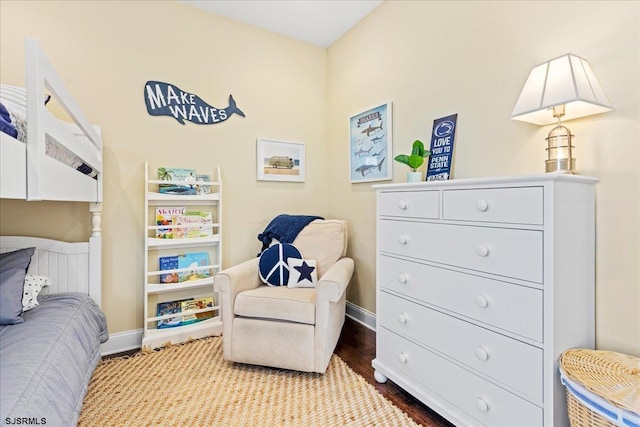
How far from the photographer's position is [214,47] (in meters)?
2.71

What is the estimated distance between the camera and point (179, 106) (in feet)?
8.41

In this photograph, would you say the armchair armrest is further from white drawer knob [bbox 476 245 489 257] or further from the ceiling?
the ceiling

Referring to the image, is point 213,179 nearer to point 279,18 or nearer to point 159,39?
point 159,39

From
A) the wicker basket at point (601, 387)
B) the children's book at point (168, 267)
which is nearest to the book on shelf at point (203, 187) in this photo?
the children's book at point (168, 267)

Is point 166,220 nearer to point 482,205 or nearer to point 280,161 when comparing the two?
point 280,161

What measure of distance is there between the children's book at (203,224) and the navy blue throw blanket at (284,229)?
0.42 m

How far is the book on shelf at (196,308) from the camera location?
2514mm

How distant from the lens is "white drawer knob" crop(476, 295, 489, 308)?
4.32 feet

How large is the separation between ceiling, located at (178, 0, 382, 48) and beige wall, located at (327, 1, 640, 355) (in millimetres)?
129

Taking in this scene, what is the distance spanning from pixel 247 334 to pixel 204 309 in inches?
30.2

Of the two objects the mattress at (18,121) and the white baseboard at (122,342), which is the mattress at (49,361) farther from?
the mattress at (18,121)

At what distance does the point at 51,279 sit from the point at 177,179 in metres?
1.05

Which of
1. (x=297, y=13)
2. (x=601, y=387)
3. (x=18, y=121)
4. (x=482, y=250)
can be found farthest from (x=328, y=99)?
(x=601, y=387)

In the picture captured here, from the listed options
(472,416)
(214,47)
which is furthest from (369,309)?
(214,47)
